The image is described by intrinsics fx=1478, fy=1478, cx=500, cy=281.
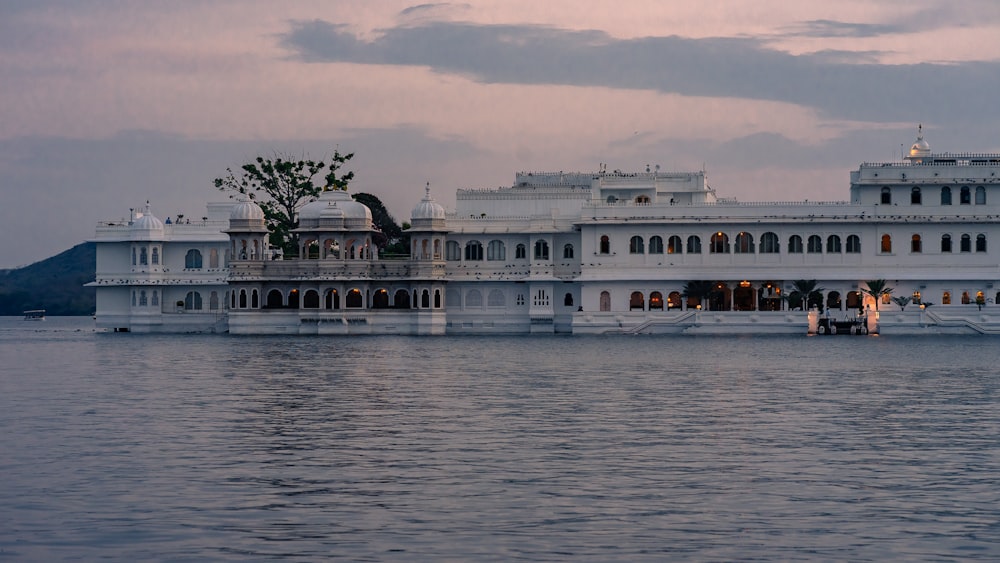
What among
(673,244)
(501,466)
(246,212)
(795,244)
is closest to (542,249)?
(673,244)

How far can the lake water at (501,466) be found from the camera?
15078 mm

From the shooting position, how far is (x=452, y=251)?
8388 centimetres

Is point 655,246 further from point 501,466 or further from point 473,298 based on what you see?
point 501,466

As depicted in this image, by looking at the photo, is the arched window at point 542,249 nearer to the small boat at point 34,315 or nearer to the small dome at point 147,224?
the small dome at point 147,224

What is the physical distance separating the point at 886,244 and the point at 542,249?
61.3 ft

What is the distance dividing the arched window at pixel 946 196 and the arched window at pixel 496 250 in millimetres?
23791

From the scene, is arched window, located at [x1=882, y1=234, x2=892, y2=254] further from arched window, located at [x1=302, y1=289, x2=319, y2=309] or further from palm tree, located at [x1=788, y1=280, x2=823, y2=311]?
arched window, located at [x1=302, y1=289, x2=319, y2=309]

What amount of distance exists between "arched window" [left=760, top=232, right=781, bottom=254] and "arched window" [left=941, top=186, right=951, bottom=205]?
29.1ft

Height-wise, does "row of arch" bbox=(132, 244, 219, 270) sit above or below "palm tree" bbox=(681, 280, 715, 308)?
above

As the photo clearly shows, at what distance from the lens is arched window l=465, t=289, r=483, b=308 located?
82375 millimetres

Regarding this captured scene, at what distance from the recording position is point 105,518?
53.5ft

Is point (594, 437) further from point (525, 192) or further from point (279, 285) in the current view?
point (525, 192)

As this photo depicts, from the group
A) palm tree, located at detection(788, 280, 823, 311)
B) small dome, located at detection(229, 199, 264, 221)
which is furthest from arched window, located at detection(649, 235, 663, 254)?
small dome, located at detection(229, 199, 264, 221)

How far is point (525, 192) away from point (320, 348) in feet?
95.9
